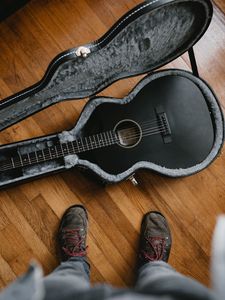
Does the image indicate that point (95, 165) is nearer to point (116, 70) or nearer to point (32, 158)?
point (32, 158)

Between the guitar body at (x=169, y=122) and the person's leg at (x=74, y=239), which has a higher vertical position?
the guitar body at (x=169, y=122)

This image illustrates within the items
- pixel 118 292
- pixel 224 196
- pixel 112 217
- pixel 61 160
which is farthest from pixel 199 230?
pixel 118 292

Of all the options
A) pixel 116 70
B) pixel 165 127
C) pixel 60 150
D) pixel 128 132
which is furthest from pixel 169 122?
pixel 60 150

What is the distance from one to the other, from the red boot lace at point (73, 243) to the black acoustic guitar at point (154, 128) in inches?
9.9

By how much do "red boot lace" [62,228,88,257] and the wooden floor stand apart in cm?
6

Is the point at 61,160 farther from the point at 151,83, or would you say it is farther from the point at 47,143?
the point at 151,83

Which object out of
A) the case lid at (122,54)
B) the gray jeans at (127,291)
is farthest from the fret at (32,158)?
the gray jeans at (127,291)

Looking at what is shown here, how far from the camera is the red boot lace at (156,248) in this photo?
1264mm

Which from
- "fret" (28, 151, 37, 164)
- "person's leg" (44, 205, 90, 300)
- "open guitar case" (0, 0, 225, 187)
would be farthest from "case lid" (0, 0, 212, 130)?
"person's leg" (44, 205, 90, 300)

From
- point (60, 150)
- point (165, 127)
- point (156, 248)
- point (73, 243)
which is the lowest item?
point (156, 248)

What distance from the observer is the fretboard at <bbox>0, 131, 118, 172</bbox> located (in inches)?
44.9

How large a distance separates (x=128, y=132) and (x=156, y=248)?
0.39 m

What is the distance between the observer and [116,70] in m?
1.17

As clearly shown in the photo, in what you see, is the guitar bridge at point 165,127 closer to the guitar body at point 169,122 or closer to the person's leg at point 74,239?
the guitar body at point 169,122
